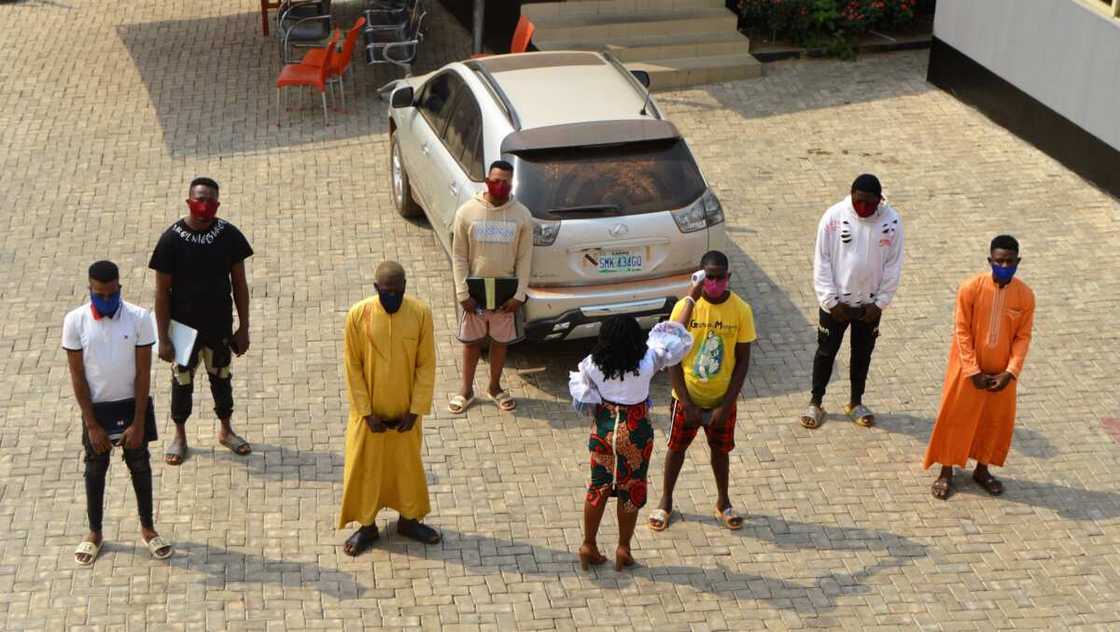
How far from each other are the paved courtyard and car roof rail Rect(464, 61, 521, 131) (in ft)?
5.44

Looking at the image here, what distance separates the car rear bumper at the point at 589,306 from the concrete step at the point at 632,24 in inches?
271

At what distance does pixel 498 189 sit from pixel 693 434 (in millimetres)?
2187

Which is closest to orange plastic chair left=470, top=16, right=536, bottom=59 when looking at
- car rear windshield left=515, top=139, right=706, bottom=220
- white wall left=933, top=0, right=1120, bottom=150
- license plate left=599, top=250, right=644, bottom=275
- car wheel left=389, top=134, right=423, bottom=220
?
car wheel left=389, top=134, right=423, bottom=220

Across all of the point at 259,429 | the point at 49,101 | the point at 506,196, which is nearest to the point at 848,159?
the point at 506,196

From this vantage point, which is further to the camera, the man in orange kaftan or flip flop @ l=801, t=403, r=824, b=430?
flip flop @ l=801, t=403, r=824, b=430

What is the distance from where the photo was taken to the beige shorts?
976cm

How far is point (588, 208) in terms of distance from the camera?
9922 millimetres

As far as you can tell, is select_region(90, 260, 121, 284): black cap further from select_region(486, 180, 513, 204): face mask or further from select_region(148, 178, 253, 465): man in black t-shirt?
select_region(486, 180, 513, 204): face mask

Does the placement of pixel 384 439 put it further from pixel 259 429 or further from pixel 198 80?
pixel 198 80

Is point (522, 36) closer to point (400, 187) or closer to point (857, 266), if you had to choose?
point (400, 187)

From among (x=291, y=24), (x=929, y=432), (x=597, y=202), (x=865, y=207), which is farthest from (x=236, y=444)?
(x=291, y=24)

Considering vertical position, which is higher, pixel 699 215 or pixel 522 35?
pixel 699 215

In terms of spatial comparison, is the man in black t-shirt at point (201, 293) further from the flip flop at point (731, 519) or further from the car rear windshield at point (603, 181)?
the flip flop at point (731, 519)

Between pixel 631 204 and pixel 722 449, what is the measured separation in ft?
7.55
